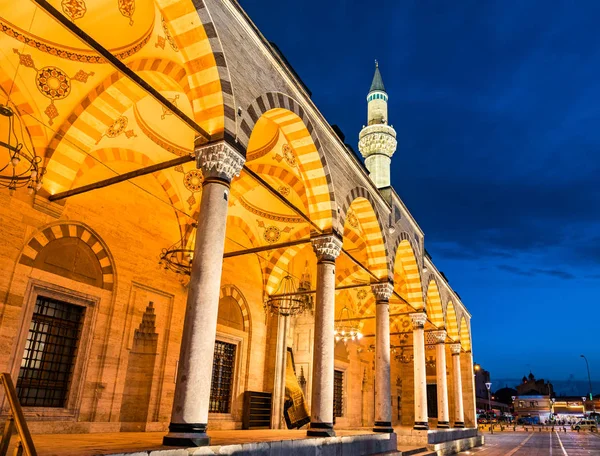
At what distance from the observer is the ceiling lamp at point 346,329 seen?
1345 centimetres

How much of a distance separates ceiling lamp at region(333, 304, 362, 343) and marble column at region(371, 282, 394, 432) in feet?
8.00

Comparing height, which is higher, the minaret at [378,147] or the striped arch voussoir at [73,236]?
the minaret at [378,147]

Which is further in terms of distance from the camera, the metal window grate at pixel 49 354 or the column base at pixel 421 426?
the column base at pixel 421 426

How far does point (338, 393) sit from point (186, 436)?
1245 centimetres

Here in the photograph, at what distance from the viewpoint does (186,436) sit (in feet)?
14.9

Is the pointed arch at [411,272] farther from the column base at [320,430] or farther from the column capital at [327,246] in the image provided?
the column base at [320,430]

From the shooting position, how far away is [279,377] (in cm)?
1214

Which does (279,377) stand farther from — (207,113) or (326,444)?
(207,113)

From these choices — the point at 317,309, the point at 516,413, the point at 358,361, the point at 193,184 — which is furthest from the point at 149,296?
the point at 516,413

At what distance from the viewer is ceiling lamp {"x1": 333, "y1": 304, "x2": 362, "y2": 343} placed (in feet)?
44.1

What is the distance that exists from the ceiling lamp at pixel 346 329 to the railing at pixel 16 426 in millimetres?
9985

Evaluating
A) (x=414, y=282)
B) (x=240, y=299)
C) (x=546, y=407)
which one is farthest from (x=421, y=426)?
(x=546, y=407)

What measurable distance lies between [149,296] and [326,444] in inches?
172

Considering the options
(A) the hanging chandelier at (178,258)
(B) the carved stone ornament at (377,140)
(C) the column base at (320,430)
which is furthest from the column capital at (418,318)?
(B) the carved stone ornament at (377,140)
